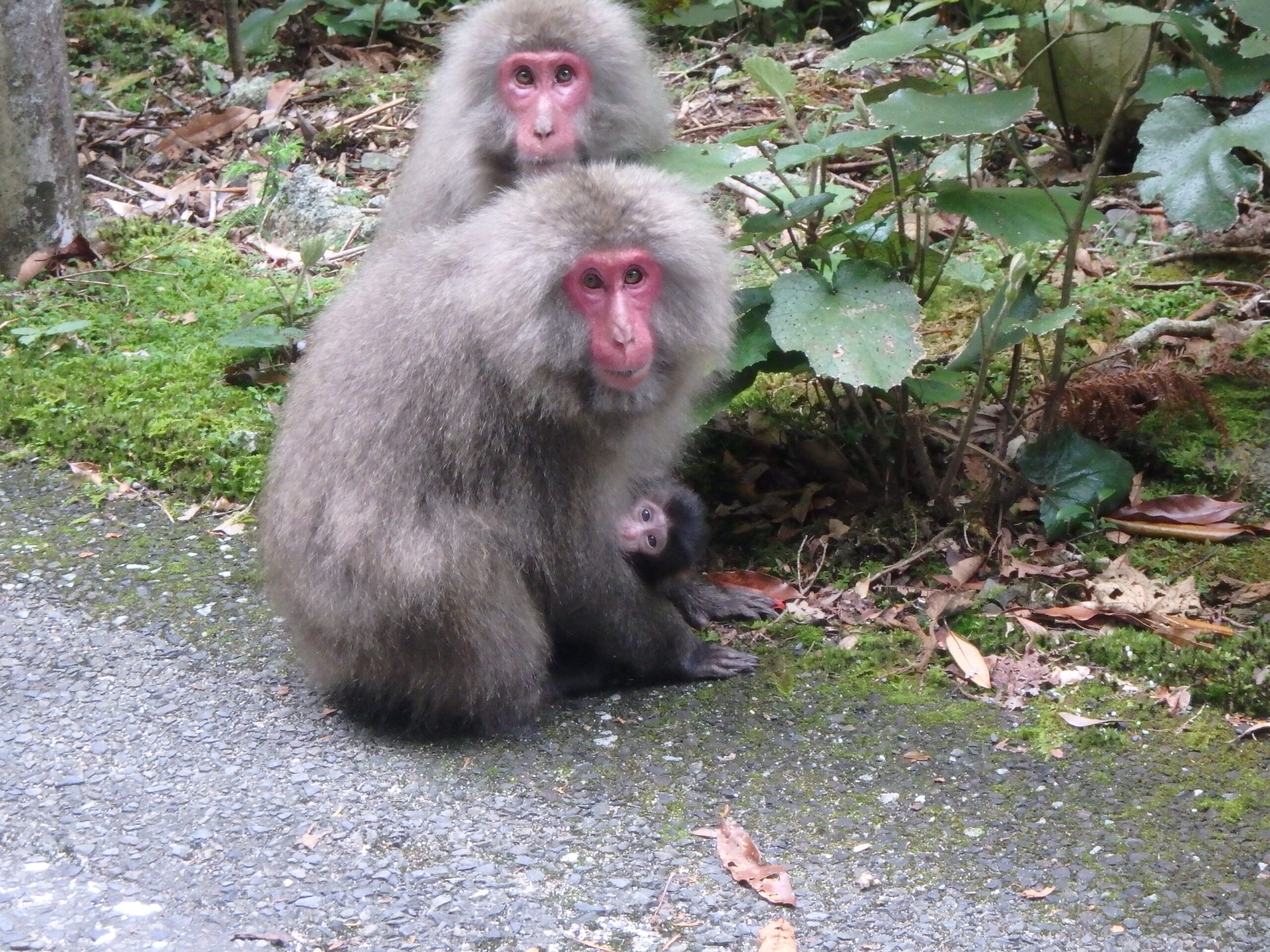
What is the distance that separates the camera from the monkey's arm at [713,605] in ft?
14.8

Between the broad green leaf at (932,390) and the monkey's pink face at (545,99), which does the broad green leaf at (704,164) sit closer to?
the monkey's pink face at (545,99)

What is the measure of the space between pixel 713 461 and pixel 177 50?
18.7ft

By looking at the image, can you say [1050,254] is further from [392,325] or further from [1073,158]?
[392,325]

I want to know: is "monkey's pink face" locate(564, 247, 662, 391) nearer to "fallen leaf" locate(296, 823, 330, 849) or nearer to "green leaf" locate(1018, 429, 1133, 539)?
"fallen leaf" locate(296, 823, 330, 849)

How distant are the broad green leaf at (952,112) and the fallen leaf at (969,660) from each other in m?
1.44

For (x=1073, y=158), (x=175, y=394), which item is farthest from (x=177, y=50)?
(x=1073, y=158)

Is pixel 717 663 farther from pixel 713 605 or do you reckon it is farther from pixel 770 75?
pixel 770 75

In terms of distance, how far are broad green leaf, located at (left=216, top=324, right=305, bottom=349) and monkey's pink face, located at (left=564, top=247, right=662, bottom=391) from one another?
2.53 metres

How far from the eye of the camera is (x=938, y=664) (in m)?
4.12

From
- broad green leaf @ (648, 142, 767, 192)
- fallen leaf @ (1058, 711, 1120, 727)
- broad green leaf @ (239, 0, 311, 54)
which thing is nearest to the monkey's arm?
fallen leaf @ (1058, 711, 1120, 727)

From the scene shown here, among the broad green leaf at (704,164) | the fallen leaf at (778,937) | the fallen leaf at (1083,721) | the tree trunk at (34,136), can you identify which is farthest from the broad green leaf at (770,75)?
the tree trunk at (34,136)

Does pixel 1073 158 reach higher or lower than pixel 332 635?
higher

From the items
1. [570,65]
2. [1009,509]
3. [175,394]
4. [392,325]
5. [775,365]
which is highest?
[570,65]

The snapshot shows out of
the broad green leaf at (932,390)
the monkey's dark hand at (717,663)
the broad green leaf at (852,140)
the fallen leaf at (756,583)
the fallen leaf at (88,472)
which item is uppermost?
the broad green leaf at (852,140)
